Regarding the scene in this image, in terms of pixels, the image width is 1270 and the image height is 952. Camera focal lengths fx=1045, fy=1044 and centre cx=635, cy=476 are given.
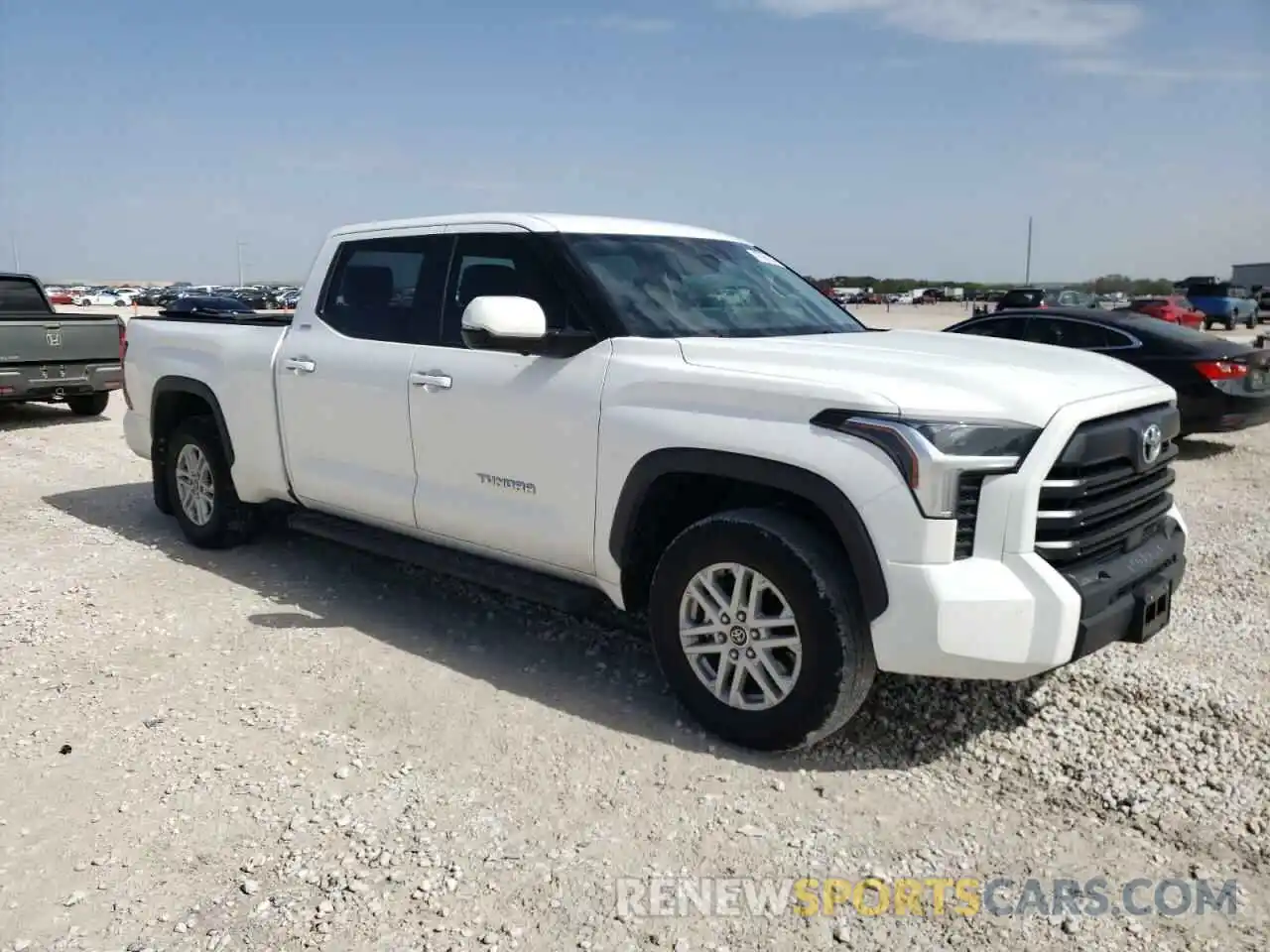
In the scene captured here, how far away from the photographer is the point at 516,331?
391 cm

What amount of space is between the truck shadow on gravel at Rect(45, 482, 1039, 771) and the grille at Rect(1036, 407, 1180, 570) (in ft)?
2.79

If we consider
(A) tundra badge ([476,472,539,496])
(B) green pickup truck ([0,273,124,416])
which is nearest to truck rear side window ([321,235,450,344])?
(A) tundra badge ([476,472,539,496])

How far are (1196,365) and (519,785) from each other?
7.99 metres

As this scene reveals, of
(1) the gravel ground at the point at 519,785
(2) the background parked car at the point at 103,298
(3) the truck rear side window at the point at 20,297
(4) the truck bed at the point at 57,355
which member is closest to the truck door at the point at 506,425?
(1) the gravel ground at the point at 519,785

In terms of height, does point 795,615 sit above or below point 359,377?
below

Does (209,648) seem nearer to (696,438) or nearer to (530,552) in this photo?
(530,552)

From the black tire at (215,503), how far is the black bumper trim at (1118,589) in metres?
4.68

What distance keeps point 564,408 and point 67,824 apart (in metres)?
2.16

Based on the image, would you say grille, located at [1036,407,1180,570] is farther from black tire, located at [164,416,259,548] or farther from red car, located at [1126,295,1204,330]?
red car, located at [1126,295,1204,330]

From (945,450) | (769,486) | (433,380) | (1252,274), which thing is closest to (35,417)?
(433,380)

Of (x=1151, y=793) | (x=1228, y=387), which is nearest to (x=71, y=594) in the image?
(x=1151, y=793)

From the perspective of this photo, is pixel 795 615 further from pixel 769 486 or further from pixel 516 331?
pixel 516 331

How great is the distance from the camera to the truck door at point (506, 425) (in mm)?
4039

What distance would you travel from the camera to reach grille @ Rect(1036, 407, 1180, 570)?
10.7 feet
